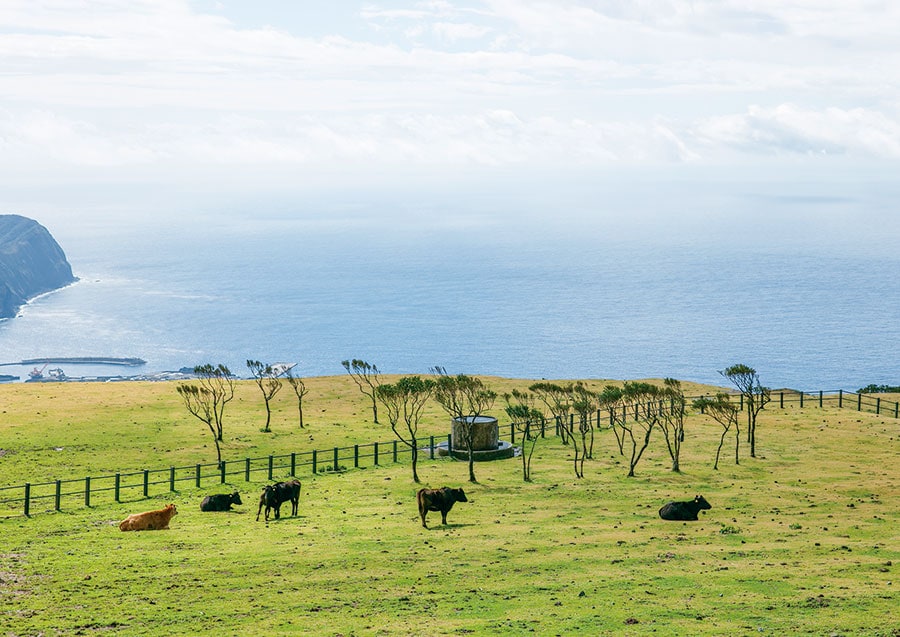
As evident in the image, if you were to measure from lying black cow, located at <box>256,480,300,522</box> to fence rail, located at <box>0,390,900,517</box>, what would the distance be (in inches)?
261

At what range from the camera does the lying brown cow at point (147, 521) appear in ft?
118

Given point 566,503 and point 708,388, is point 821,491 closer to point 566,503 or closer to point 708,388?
point 566,503

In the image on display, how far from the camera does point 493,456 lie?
2119 inches

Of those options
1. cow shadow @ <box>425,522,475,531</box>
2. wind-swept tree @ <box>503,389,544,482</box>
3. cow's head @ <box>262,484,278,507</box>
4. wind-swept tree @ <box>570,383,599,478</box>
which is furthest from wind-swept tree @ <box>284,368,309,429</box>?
cow shadow @ <box>425,522,475,531</box>

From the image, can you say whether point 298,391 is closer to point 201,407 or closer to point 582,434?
point 201,407

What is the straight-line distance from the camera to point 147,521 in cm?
3594

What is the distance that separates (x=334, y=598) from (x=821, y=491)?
Result: 86.9 feet

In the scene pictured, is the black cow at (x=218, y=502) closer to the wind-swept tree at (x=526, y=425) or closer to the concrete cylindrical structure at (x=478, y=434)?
the wind-swept tree at (x=526, y=425)

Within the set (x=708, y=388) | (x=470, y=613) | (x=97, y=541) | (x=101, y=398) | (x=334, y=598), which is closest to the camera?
(x=470, y=613)

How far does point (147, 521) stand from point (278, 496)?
17.4 ft

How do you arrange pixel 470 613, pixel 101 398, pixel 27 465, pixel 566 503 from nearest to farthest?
pixel 470 613 < pixel 566 503 < pixel 27 465 < pixel 101 398

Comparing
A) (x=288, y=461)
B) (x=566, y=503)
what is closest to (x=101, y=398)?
(x=288, y=461)

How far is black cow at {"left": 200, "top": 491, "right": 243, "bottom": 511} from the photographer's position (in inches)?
1563

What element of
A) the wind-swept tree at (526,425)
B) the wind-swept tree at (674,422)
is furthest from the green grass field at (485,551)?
the wind-swept tree at (674,422)
